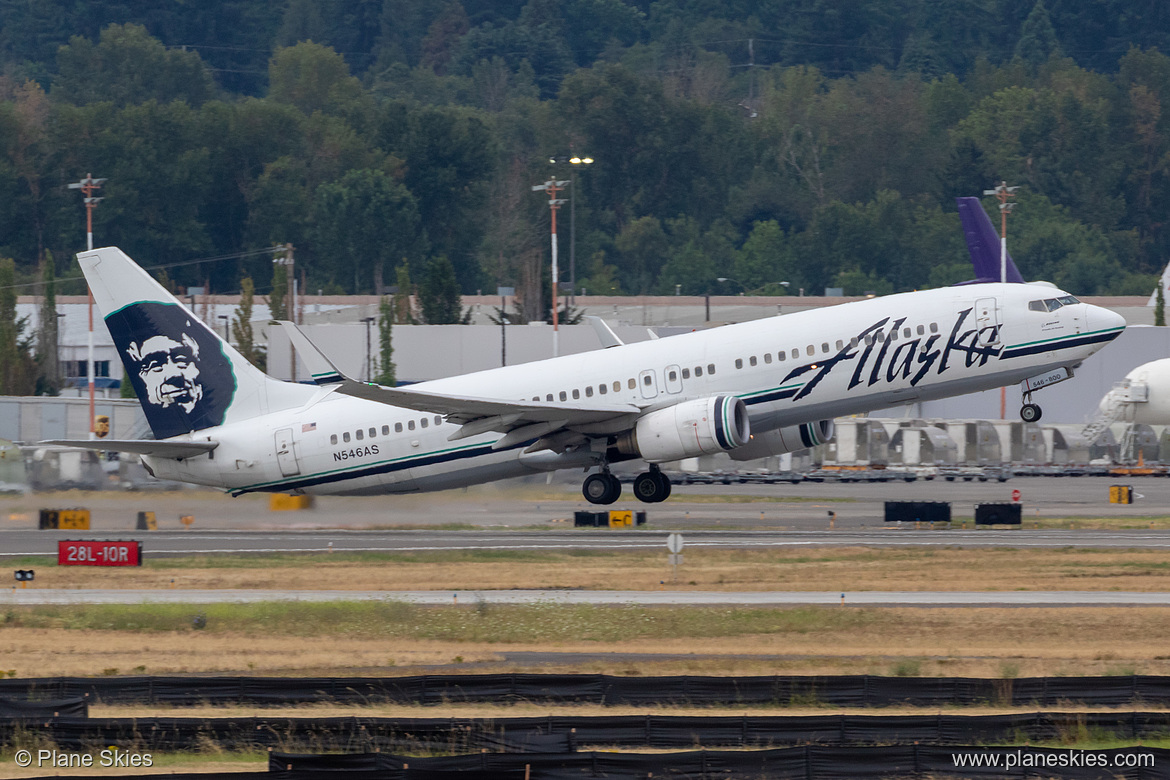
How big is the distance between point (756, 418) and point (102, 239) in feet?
422

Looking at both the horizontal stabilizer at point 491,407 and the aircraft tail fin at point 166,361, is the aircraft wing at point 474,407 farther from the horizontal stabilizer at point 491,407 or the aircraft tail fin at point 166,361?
the aircraft tail fin at point 166,361

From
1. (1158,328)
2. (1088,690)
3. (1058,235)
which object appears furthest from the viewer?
(1058,235)

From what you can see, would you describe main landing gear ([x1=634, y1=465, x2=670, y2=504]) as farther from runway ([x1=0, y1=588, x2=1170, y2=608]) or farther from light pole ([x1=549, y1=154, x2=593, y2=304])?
light pole ([x1=549, y1=154, x2=593, y2=304])

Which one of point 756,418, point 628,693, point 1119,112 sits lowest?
point 628,693

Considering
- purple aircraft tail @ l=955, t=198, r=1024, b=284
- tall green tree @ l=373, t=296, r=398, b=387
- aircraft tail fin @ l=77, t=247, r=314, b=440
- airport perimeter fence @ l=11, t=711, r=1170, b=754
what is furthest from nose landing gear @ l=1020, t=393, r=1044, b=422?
tall green tree @ l=373, t=296, r=398, b=387

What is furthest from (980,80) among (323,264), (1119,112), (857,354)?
(857,354)

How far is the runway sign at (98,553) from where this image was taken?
4412cm

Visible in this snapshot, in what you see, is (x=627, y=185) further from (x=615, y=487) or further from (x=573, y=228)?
(x=615, y=487)

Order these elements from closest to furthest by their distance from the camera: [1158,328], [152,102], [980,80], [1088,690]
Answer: [1088,690], [1158,328], [152,102], [980,80]

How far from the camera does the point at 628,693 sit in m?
24.9

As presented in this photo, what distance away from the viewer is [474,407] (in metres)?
42.4

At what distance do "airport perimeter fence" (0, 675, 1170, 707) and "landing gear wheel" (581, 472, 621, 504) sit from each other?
66.7 feet

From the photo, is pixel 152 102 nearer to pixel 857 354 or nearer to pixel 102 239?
pixel 102 239

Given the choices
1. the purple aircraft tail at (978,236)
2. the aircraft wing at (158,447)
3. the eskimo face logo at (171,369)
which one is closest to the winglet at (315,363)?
the aircraft wing at (158,447)
